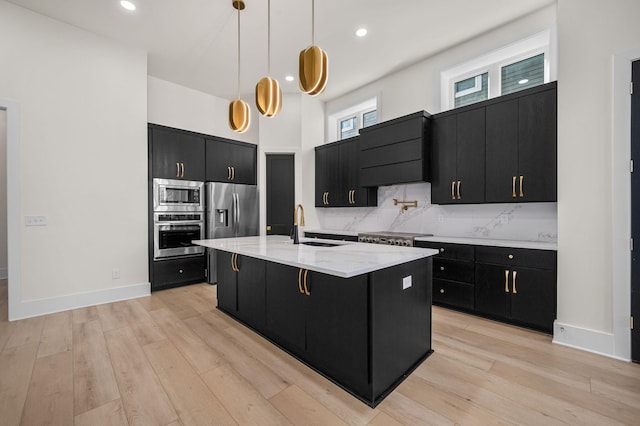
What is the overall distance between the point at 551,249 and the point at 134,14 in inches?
197

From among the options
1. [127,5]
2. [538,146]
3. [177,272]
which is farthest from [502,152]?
[177,272]

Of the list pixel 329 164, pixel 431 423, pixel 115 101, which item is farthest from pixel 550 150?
pixel 115 101

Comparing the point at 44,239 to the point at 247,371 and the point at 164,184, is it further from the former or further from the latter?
the point at 247,371

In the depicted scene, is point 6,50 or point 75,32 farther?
point 75,32

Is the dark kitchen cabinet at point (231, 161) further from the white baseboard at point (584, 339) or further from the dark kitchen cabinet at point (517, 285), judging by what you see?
the white baseboard at point (584, 339)

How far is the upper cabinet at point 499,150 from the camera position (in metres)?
2.77

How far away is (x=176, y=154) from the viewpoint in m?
4.32

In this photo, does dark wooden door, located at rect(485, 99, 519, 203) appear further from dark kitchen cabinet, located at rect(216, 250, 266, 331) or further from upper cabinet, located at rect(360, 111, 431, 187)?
dark kitchen cabinet, located at rect(216, 250, 266, 331)

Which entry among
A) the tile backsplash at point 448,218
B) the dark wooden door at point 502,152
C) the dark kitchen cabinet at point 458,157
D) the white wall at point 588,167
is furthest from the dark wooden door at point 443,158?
the white wall at point 588,167

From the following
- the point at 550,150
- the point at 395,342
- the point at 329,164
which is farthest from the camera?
the point at 329,164

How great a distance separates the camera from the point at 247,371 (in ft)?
6.70

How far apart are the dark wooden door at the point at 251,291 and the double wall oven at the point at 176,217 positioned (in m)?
1.93

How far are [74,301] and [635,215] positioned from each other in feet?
18.5

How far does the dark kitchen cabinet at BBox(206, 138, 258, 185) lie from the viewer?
15.5 ft
